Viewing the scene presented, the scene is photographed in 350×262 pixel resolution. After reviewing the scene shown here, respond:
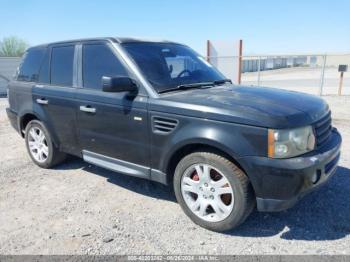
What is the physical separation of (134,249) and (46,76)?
314 centimetres

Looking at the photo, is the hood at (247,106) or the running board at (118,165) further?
the running board at (118,165)

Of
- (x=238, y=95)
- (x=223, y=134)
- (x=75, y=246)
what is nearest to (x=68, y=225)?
(x=75, y=246)

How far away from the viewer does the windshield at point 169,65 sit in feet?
12.2

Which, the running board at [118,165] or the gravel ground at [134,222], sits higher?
the running board at [118,165]

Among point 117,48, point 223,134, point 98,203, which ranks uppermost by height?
point 117,48

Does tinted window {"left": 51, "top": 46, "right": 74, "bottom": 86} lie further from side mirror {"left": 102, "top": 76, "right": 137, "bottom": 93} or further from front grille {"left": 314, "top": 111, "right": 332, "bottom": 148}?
front grille {"left": 314, "top": 111, "right": 332, "bottom": 148}

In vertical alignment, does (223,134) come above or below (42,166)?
above

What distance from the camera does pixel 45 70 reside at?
193 inches

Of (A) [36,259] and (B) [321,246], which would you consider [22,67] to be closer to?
(A) [36,259]

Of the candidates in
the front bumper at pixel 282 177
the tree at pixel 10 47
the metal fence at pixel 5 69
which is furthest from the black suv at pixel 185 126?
the tree at pixel 10 47

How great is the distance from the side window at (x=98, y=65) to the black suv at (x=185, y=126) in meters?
0.01

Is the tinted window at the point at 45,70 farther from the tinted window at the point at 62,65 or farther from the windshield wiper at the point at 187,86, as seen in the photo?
the windshield wiper at the point at 187,86

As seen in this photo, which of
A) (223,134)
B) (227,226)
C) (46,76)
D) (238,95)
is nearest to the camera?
(223,134)

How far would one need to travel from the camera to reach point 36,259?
2941 mm
